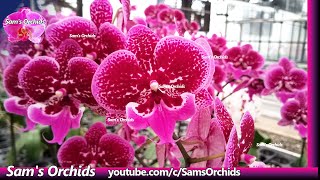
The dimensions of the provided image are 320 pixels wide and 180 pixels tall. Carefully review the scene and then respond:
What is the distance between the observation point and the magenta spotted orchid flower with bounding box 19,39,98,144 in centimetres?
40

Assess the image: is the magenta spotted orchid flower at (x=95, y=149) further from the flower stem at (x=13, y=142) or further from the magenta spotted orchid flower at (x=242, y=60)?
the magenta spotted orchid flower at (x=242, y=60)

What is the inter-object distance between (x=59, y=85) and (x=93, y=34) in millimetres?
74

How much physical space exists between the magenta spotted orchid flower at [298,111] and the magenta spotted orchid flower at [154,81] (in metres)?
0.32

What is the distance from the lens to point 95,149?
0.47 meters

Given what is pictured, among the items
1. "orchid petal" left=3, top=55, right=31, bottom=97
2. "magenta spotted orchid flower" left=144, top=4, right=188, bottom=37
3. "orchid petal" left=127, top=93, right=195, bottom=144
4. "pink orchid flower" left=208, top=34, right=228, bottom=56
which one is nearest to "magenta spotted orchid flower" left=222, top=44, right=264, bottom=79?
"pink orchid flower" left=208, top=34, right=228, bottom=56

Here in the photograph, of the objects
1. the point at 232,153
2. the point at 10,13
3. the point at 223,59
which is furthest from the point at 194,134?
the point at 10,13

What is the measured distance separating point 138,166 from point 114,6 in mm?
269

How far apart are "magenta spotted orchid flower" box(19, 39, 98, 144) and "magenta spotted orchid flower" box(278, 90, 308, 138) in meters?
0.41

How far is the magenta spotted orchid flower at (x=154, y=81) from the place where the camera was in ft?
1.28

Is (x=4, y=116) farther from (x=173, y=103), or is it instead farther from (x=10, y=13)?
(x=173, y=103)

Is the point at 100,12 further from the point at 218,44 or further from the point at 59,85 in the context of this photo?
the point at 218,44

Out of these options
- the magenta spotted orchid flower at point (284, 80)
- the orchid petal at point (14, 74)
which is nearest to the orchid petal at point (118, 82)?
the orchid petal at point (14, 74)

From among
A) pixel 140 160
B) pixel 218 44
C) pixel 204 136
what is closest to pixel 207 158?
pixel 204 136

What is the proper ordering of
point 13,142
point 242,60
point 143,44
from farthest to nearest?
point 242,60 → point 13,142 → point 143,44
